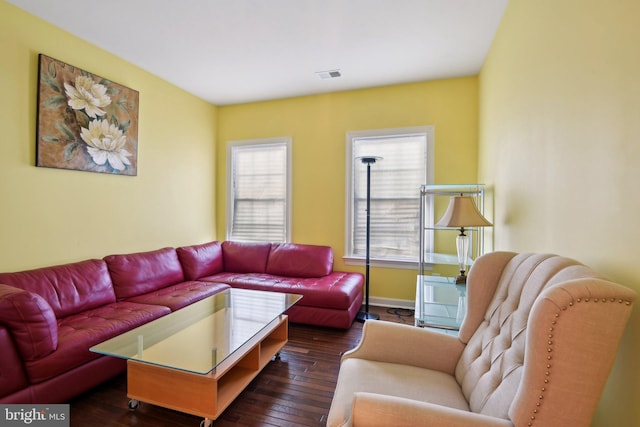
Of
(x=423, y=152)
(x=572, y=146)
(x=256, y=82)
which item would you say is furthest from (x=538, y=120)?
(x=256, y=82)

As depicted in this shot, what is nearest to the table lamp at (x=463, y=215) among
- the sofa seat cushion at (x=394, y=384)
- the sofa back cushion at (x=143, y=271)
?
the sofa seat cushion at (x=394, y=384)

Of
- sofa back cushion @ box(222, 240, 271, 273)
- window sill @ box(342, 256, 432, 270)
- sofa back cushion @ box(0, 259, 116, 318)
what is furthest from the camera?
sofa back cushion @ box(222, 240, 271, 273)

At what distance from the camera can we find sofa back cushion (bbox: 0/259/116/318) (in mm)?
2133

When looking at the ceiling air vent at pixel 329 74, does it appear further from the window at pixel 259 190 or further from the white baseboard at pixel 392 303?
the white baseboard at pixel 392 303

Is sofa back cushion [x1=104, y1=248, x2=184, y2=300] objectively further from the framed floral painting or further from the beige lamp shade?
the beige lamp shade

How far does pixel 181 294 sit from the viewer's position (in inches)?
113

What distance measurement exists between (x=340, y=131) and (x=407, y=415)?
345 centimetres

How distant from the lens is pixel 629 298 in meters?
0.81

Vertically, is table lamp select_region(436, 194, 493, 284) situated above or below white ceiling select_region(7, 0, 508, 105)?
below

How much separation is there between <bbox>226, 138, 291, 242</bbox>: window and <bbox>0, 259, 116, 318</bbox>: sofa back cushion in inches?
78.6

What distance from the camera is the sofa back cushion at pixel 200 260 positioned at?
3.51 m

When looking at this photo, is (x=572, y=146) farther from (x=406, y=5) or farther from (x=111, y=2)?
(x=111, y=2)

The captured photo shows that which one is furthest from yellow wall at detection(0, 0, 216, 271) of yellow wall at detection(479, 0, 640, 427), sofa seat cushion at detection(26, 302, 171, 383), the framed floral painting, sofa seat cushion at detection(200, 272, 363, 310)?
yellow wall at detection(479, 0, 640, 427)

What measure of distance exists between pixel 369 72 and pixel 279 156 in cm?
167
